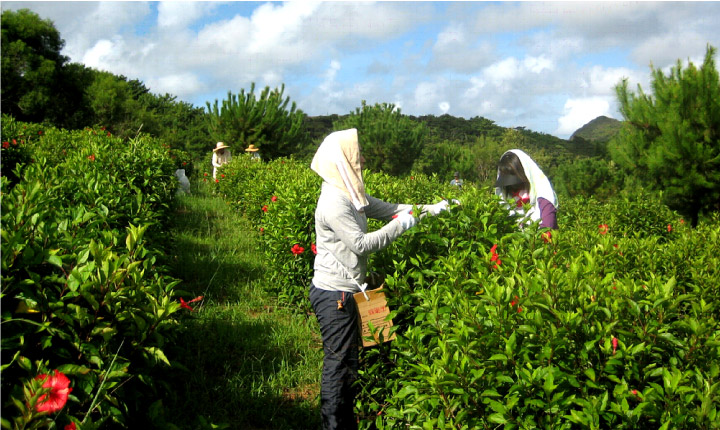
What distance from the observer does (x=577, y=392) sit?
1637 millimetres

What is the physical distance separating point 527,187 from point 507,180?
161 millimetres

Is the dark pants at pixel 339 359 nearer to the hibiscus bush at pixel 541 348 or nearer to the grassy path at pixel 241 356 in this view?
the hibiscus bush at pixel 541 348

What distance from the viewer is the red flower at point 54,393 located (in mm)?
1257

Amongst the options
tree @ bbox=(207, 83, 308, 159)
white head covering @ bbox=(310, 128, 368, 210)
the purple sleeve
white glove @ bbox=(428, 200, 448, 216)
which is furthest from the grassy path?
tree @ bbox=(207, 83, 308, 159)

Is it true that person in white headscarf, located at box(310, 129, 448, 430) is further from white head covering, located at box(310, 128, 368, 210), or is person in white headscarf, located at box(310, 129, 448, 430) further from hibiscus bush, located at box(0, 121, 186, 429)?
hibiscus bush, located at box(0, 121, 186, 429)

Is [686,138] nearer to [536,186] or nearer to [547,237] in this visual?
[536,186]

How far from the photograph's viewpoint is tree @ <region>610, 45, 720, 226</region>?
926 cm

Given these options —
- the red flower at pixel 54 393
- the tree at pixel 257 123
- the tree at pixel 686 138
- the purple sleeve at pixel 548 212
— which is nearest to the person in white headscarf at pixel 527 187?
the purple sleeve at pixel 548 212

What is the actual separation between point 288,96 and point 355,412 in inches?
787

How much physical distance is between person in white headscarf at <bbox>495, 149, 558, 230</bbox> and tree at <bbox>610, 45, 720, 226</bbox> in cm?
706

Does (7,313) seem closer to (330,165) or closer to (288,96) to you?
(330,165)

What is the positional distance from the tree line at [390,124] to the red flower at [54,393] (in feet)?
18.6

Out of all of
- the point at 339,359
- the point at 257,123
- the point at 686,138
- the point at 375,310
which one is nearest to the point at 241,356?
the point at 339,359

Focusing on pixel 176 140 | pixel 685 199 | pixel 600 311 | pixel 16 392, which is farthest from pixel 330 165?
pixel 176 140
